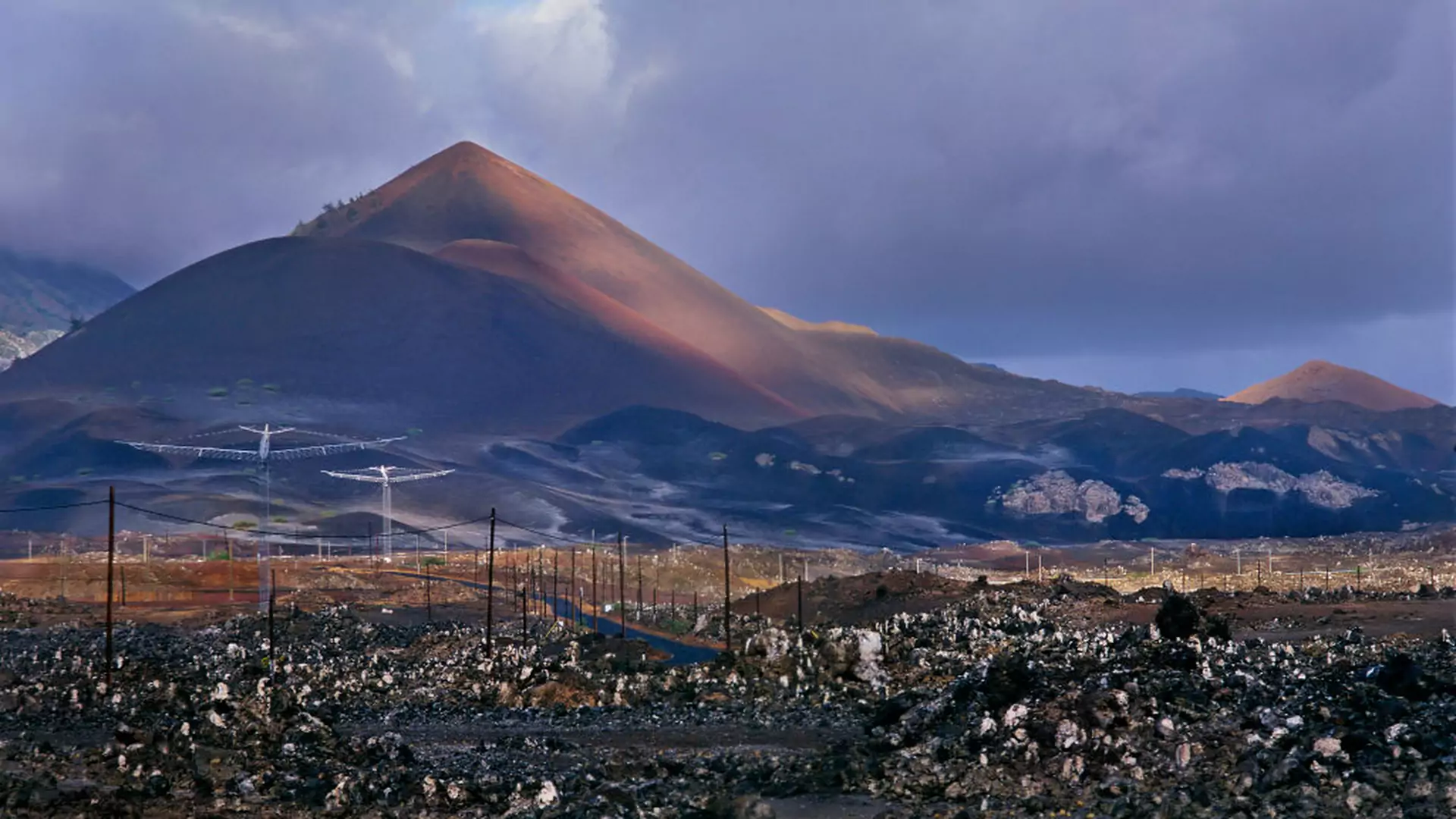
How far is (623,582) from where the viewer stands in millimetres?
70188

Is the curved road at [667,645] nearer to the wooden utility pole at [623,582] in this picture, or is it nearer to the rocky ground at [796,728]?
the wooden utility pole at [623,582]

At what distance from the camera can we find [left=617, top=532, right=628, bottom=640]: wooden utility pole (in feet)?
213

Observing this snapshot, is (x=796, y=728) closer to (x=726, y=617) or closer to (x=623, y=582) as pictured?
(x=726, y=617)

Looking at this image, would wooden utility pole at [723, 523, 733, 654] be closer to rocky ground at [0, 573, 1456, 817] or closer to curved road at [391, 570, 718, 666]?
curved road at [391, 570, 718, 666]

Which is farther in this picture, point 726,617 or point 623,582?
point 623,582

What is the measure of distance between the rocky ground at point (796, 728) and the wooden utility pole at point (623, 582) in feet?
48.5

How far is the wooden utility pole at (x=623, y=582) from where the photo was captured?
6500cm

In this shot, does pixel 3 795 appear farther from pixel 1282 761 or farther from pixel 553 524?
pixel 553 524

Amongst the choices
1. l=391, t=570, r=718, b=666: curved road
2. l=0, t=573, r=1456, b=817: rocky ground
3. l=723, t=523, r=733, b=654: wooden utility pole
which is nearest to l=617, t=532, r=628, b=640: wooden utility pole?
l=391, t=570, r=718, b=666: curved road

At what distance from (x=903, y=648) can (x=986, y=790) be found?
1923 centimetres

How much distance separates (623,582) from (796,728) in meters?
40.1

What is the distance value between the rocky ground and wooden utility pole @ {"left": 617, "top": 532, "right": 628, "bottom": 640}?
14773 millimetres

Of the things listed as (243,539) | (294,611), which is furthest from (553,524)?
(294,611)

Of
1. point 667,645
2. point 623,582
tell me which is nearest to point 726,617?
point 667,645
